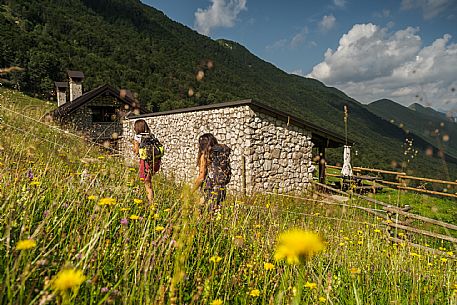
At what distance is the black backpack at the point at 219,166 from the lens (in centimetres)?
490

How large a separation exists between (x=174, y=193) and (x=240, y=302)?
81.2 inches

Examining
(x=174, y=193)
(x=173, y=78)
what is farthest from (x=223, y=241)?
(x=173, y=78)

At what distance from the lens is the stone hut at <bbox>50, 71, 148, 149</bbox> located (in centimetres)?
2375

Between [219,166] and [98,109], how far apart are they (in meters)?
22.6

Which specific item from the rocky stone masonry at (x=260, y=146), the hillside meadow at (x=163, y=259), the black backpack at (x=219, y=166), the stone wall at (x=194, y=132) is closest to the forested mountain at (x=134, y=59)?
the hillside meadow at (x=163, y=259)

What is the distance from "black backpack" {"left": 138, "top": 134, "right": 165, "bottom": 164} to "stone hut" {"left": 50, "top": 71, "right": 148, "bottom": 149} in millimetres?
18975

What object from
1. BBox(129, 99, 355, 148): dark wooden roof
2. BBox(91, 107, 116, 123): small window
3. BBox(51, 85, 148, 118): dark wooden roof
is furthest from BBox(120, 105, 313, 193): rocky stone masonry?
BBox(91, 107, 116, 123): small window

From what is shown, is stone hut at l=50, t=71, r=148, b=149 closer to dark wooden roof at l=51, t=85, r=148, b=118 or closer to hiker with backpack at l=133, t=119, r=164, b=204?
dark wooden roof at l=51, t=85, r=148, b=118

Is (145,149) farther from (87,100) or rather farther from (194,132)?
(87,100)

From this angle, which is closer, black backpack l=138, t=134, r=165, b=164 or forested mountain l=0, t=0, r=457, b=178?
black backpack l=138, t=134, r=165, b=164

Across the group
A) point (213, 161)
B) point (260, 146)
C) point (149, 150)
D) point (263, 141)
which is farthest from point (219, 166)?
point (263, 141)

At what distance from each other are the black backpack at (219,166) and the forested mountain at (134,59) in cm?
277

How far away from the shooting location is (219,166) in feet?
16.3

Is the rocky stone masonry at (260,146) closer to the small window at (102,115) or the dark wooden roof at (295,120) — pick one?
the dark wooden roof at (295,120)
